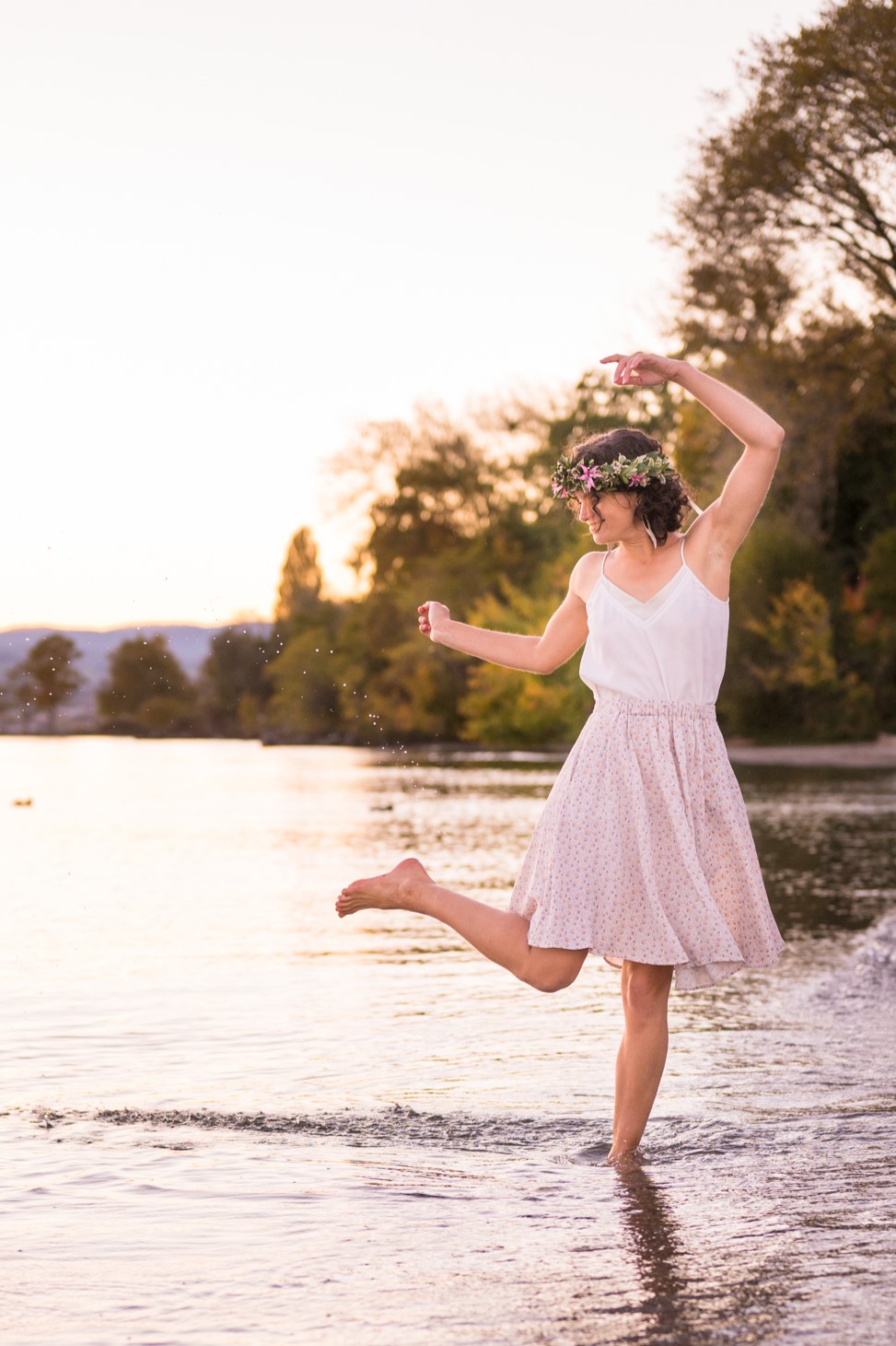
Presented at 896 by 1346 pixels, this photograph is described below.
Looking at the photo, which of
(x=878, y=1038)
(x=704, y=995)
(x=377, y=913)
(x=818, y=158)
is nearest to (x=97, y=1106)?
(x=878, y=1038)

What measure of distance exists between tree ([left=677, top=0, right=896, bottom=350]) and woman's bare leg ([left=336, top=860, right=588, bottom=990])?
699 inches

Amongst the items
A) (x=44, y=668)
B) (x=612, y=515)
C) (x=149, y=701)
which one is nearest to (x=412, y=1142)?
(x=612, y=515)

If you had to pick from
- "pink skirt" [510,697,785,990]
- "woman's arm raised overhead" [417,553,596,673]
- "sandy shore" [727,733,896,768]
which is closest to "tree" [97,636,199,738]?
"sandy shore" [727,733,896,768]

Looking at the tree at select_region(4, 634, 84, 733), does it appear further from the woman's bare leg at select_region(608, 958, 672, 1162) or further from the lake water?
the woman's bare leg at select_region(608, 958, 672, 1162)

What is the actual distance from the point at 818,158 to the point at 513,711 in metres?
36.3

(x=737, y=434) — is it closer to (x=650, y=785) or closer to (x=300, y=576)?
(x=650, y=785)

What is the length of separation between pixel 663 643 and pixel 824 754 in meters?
42.5

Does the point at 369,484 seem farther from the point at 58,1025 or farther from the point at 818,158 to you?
the point at 58,1025

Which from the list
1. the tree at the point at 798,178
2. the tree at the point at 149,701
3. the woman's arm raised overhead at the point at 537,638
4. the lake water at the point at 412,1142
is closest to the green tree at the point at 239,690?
A: the tree at the point at 149,701

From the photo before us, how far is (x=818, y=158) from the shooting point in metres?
22.5

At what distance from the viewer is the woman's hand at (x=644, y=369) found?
4719 mm

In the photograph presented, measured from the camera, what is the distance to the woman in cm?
478

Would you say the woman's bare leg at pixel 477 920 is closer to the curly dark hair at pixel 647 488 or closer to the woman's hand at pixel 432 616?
the woman's hand at pixel 432 616

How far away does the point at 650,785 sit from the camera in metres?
4.81
